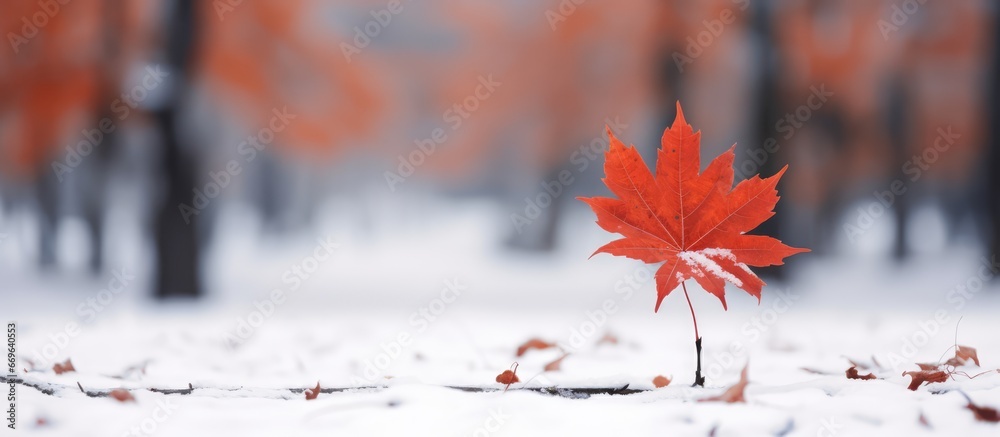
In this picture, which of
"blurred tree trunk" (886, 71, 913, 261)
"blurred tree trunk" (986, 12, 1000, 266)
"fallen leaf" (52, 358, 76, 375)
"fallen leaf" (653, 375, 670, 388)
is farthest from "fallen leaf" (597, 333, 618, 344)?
"blurred tree trunk" (986, 12, 1000, 266)

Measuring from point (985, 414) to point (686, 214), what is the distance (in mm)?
426

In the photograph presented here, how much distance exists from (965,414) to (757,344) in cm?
63

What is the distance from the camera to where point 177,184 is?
1.91 metres

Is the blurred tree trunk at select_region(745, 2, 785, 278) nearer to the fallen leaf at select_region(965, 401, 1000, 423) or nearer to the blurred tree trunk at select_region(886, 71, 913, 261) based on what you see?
the blurred tree trunk at select_region(886, 71, 913, 261)

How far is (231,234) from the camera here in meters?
1.93

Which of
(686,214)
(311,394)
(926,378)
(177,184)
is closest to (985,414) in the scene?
(926,378)

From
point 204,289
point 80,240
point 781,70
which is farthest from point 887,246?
point 80,240

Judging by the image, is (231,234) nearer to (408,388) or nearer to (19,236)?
Result: (19,236)

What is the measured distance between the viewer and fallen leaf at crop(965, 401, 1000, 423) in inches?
28.2

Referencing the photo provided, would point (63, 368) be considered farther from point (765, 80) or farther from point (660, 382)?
point (765, 80)

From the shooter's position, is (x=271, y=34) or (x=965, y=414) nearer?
(x=965, y=414)

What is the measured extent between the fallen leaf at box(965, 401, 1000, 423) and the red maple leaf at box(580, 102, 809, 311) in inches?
12.3

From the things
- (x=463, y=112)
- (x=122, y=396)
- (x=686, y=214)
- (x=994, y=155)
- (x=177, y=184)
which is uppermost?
(x=463, y=112)

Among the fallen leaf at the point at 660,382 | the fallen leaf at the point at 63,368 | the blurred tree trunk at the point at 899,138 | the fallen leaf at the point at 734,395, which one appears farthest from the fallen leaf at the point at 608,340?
the blurred tree trunk at the point at 899,138
